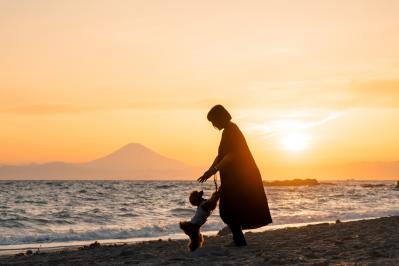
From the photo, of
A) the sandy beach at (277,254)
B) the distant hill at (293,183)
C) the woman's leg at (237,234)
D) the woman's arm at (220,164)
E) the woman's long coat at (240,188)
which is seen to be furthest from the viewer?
the distant hill at (293,183)

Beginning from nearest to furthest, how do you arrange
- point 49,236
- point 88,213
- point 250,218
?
point 250,218 → point 49,236 → point 88,213

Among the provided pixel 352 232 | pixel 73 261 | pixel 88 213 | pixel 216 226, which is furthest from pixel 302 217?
pixel 73 261

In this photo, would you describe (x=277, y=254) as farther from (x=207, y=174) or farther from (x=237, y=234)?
(x=207, y=174)

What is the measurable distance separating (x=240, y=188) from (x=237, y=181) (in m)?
0.12

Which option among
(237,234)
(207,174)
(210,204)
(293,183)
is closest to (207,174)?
(207,174)

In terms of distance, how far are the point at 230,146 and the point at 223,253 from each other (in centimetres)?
162

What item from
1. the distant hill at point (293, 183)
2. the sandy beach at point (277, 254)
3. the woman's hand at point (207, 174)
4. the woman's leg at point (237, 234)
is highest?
the distant hill at point (293, 183)

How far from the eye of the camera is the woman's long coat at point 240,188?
8.83 meters

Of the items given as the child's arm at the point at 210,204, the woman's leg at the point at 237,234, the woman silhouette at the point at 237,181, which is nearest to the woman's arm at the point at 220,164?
the woman silhouette at the point at 237,181

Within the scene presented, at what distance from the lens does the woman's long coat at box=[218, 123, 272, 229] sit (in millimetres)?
8828

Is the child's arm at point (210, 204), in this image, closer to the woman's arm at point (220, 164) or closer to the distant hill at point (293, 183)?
the woman's arm at point (220, 164)

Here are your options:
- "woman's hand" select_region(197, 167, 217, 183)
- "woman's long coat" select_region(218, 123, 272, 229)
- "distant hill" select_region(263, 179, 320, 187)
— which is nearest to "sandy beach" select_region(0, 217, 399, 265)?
"woman's long coat" select_region(218, 123, 272, 229)

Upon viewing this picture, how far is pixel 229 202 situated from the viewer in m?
8.88

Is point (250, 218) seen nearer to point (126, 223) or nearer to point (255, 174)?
point (255, 174)
